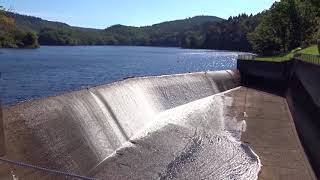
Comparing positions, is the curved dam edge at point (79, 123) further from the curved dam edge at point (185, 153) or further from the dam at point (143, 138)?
the curved dam edge at point (185, 153)

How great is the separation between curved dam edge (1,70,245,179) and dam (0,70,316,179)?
1.8 inches

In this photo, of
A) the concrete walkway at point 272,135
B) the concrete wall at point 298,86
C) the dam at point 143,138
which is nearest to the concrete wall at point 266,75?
the concrete wall at point 298,86

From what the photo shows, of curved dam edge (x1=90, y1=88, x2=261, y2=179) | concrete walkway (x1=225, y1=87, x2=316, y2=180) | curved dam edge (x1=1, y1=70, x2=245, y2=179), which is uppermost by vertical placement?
curved dam edge (x1=1, y1=70, x2=245, y2=179)

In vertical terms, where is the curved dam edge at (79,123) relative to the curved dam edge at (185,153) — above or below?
above

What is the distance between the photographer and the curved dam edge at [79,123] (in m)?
14.7

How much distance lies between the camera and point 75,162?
1672cm

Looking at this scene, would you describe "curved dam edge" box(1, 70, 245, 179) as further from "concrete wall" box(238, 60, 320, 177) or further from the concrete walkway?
"concrete wall" box(238, 60, 320, 177)

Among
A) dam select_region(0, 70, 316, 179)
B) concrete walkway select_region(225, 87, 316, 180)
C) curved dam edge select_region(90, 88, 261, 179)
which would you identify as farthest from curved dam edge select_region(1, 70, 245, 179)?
concrete walkway select_region(225, 87, 316, 180)

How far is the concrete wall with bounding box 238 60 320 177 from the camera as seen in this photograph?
22170mm

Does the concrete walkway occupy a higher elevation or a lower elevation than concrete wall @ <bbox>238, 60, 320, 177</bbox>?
lower

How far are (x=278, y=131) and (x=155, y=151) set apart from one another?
8.94m

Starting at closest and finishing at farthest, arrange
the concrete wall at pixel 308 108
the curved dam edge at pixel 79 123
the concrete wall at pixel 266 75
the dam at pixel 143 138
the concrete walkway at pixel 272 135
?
the curved dam edge at pixel 79 123 → the dam at pixel 143 138 → the concrete walkway at pixel 272 135 → the concrete wall at pixel 308 108 → the concrete wall at pixel 266 75

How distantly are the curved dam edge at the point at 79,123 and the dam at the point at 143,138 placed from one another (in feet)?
0.15

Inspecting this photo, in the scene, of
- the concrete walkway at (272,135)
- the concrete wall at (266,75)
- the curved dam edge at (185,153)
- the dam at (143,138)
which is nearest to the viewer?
the dam at (143,138)
